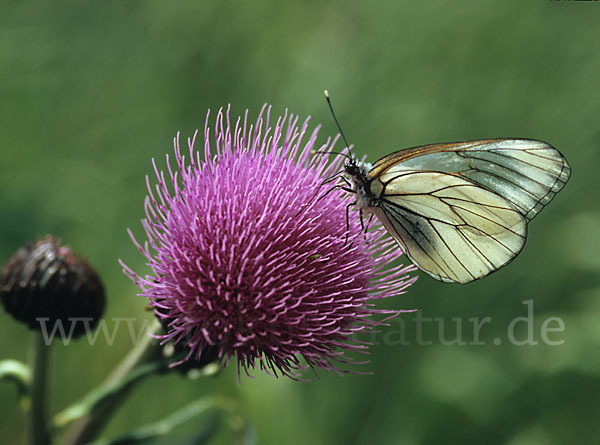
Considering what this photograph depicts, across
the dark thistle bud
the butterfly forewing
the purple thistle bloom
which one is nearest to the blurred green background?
the dark thistle bud

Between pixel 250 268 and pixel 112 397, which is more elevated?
pixel 250 268

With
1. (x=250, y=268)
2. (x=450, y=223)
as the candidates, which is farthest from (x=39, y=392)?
(x=450, y=223)

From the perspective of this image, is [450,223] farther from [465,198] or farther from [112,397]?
[112,397]

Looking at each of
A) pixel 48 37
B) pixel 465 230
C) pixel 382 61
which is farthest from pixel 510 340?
pixel 48 37

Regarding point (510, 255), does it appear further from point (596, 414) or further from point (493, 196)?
point (596, 414)

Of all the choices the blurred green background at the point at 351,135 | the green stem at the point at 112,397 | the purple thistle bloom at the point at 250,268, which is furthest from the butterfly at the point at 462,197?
the blurred green background at the point at 351,135

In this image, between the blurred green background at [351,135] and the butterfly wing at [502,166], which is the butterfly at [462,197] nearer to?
the butterfly wing at [502,166]
